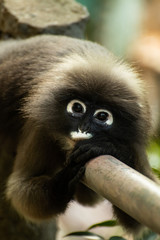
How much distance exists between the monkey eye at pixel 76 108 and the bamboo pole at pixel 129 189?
631mm

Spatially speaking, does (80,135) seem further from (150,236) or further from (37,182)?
(150,236)

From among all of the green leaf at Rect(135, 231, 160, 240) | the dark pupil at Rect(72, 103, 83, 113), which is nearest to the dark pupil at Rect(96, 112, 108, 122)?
the dark pupil at Rect(72, 103, 83, 113)

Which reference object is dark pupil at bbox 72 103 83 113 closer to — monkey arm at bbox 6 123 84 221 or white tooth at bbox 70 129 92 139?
white tooth at bbox 70 129 92 139

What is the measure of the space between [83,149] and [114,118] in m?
0.40

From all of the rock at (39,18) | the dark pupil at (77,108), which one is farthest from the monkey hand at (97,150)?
the rock at (39,18)

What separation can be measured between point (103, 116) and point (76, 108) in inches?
6.9

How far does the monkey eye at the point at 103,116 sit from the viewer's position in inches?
118

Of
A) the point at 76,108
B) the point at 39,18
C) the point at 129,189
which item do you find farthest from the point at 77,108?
the point at 39,18

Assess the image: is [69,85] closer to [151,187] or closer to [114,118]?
[114,118]

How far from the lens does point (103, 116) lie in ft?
9.92

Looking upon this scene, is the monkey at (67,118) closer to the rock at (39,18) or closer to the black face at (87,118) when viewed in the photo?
the black face at (87,118)

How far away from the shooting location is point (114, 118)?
3084 mm

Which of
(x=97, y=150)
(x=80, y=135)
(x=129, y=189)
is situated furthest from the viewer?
(x=80, y=135)

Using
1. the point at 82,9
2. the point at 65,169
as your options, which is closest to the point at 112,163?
the point at 65,169
